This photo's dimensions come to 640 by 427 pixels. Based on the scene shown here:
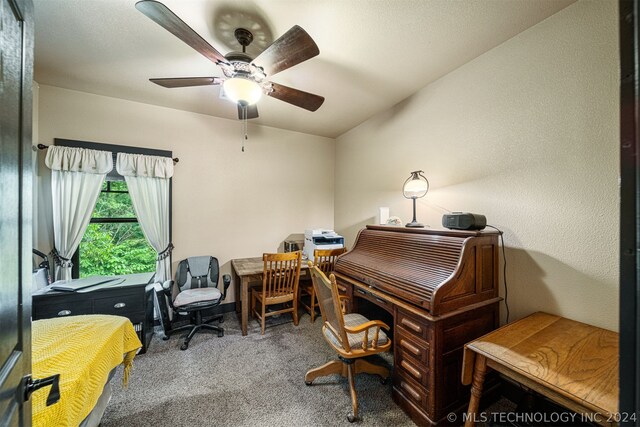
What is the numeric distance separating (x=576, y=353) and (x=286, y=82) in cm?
290

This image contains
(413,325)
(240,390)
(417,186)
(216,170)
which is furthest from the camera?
(216,170)

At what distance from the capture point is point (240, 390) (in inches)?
74.9

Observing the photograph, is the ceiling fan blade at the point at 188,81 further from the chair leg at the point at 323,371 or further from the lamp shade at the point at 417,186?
the chair leg at the point at 323,371

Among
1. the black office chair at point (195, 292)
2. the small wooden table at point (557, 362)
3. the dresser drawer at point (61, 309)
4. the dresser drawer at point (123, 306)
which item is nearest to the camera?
the small wooden table at point (557, 362)

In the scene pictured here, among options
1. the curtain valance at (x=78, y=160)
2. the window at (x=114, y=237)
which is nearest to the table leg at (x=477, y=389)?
the window at (x=114, y=237)

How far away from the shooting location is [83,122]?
2672mm

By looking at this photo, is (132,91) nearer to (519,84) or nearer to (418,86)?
(418,86)

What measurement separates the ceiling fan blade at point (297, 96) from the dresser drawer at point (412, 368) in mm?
2142

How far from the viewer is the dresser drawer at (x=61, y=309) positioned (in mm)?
2111

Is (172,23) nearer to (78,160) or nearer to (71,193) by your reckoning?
(78,160)

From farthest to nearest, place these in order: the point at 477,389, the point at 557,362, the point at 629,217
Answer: the point at 477,389 → the point at 557,362 → the point at 629,217

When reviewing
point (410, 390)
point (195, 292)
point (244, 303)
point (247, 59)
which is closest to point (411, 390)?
point (410, 390)

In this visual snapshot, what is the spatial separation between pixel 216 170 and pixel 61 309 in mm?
2104

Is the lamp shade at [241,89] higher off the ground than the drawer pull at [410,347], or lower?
higher
